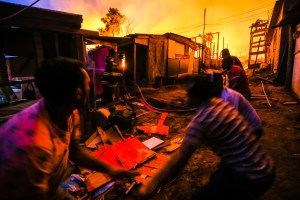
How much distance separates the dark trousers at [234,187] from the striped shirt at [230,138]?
0.07 metres

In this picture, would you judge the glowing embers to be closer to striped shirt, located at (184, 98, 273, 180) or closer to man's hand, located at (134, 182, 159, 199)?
man's hand, located at (134, 182, 159, 199)

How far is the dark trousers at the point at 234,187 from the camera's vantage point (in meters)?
1.81

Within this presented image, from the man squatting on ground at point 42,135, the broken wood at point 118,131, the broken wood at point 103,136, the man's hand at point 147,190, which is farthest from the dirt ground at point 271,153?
the man squatting on ground at point 42,135

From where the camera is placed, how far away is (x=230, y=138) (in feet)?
5.84

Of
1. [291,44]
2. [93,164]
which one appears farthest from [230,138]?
[291,44]

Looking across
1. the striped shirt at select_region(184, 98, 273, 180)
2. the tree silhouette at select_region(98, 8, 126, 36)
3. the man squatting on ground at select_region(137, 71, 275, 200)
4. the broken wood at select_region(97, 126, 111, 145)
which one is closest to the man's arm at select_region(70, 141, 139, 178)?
the man squatting on ground at select_region(137, 71, 275, 200)

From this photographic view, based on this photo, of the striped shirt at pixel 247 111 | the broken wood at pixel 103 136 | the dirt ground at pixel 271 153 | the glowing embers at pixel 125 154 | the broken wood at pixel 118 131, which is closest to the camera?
the striped shirt at pixel 247 111

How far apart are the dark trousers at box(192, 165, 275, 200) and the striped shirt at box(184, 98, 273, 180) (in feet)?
0.22

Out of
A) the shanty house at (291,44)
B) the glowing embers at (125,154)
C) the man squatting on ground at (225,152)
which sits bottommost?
the glowing embers at (125,154)

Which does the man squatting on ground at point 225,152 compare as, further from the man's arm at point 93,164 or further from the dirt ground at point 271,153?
the dirt ground at point 271,153

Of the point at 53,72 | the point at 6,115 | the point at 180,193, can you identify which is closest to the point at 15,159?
the point at 53,72

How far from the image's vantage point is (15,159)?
1.25 metres

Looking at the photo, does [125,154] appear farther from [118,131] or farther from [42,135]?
[42,135]

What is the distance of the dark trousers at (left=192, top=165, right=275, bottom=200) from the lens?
181 centimetres
